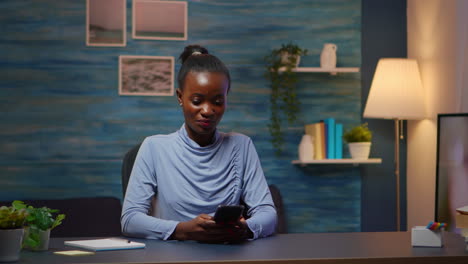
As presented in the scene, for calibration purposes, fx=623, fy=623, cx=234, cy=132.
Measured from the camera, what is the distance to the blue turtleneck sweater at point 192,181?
2111 millimetres

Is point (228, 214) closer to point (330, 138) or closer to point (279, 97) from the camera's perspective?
point (330, 138)

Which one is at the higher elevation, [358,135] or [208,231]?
[358,135]

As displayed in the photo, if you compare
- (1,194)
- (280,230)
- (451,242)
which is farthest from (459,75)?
(1,194)

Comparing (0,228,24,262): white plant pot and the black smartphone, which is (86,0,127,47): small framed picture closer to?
the black smartphone

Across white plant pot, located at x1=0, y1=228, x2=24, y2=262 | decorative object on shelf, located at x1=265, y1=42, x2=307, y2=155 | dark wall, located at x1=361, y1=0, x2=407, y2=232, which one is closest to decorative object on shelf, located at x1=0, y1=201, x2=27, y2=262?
white plant pot, located at x1=0, y1=228, x2=24, y2=262

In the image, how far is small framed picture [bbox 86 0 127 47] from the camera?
4.29 meters

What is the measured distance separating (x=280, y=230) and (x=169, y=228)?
2.23 m

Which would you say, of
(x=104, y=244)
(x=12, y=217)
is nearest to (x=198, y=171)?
(x=104, y=244)

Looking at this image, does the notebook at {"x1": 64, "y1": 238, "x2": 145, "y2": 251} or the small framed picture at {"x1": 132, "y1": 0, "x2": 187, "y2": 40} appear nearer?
the notebook at {"x1": 64, "y1": 238, "x2": 145, "y2": 251}

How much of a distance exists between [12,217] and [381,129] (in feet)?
11.1

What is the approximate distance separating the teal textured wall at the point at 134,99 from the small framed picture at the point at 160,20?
5cm

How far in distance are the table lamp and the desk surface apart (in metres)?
2.18

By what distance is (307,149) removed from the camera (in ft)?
13.9

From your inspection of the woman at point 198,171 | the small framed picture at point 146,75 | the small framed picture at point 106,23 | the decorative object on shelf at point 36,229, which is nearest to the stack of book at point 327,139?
the small framed picture at point 146,75
